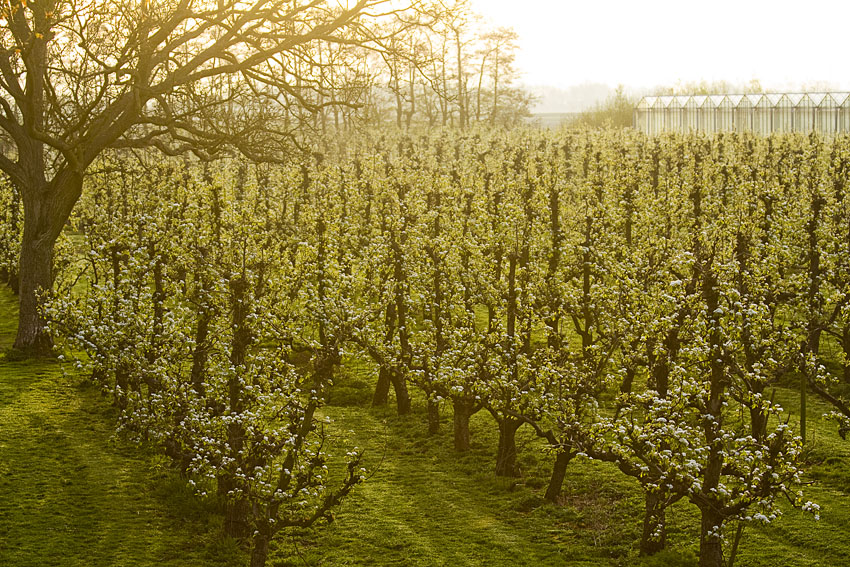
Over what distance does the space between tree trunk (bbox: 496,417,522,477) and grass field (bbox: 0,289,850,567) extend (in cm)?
46

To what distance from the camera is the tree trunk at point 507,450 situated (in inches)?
1038

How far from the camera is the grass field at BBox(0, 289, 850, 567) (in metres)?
21.2

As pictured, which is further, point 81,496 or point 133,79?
point 133,79

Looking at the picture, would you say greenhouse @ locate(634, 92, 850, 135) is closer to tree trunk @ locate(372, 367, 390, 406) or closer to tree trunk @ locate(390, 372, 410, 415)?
tree trunk @ locate(372, 367, 390, 406)

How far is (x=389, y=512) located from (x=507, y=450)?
13.7ft

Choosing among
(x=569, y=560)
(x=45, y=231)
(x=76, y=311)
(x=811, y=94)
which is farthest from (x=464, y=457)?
(x=811, y=94)

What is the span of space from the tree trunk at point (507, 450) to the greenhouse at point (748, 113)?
62549 mm

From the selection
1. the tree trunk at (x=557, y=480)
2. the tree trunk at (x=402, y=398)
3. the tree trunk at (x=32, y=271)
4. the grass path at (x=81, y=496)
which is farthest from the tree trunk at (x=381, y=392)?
the tree trunk at (x=32, y=271)

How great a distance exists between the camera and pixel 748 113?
91.0 m

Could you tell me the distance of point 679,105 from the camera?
9669 centimetres

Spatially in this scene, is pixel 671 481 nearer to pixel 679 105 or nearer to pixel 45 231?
pixel 45 231

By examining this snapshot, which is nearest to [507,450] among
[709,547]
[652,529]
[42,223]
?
[652,529]

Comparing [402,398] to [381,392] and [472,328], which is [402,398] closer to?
[381,392]

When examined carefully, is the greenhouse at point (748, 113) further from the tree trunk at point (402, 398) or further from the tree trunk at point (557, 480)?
the tree trunk at point (557, 480)
